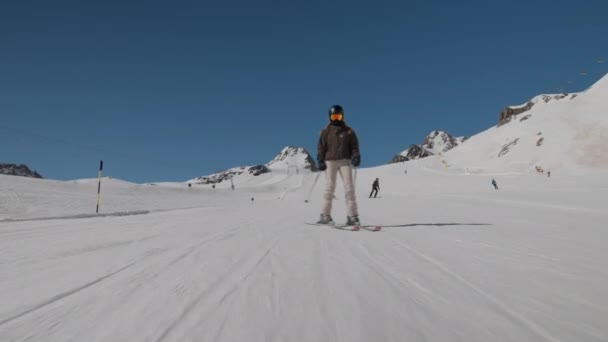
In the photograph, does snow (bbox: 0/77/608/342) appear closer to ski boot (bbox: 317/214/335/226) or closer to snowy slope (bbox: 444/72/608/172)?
ski boot (bbox: 317/214/335/226)

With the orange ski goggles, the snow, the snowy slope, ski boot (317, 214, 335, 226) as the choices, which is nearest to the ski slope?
the snow

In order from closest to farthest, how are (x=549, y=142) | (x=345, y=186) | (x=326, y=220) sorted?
(x=326, y=220) < (x=345, y=186) < (x=549, y=142)

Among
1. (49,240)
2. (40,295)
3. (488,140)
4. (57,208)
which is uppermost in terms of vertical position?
(488,140)

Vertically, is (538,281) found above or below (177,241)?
below

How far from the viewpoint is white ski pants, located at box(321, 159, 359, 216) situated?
6.14m

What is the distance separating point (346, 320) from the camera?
148 centimetres

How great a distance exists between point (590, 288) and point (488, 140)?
10480 cm

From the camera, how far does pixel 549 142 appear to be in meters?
71.8

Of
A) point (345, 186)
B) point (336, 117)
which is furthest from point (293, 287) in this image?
point (336, 117)

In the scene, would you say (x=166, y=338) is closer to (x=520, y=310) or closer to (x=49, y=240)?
(x=520, y=310)

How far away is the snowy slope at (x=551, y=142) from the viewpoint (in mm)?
62156

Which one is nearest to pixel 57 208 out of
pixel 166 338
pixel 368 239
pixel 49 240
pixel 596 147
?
pixel 49 240

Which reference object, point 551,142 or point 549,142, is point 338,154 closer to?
point 551,142

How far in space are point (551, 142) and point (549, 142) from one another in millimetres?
628
